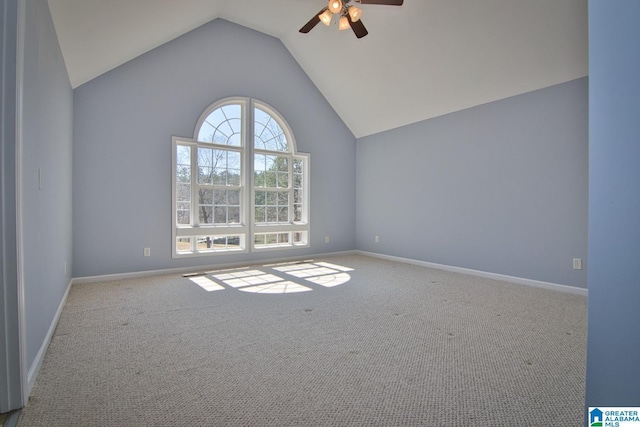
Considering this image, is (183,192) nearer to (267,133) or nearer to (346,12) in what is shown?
(267,133)

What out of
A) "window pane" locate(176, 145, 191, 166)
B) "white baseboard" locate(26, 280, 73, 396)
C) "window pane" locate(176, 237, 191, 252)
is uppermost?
"window pane" locate(176, 145, 191, 166)

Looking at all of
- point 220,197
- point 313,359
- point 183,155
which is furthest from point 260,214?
point 313,359

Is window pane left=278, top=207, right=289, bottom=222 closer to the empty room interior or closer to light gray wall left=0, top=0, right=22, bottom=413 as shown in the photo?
the empty room interior

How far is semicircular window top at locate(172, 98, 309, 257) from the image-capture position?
466 centimetres

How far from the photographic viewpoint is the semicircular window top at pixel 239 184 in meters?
4.66

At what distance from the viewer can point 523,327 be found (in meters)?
2.54

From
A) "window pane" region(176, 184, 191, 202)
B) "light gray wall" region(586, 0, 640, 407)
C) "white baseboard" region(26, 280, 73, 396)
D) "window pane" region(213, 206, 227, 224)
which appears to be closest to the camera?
"light gray wall" region(586, 0, 640, 407)

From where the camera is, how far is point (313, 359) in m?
1.99

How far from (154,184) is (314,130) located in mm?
2858

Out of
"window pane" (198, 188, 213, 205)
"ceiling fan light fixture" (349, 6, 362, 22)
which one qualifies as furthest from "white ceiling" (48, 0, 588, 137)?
"window pane" (198, 188, 213, 205)

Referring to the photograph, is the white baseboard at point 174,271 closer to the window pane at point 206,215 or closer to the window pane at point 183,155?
the window pane at point 206,215

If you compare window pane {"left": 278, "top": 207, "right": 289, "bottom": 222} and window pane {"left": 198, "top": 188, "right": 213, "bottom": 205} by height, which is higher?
window pane {"left": 198, "top": 188, "right": 213, "bottom": 205}

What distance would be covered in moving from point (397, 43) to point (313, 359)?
13.1 ft

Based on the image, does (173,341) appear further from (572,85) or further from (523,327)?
(572,85)
